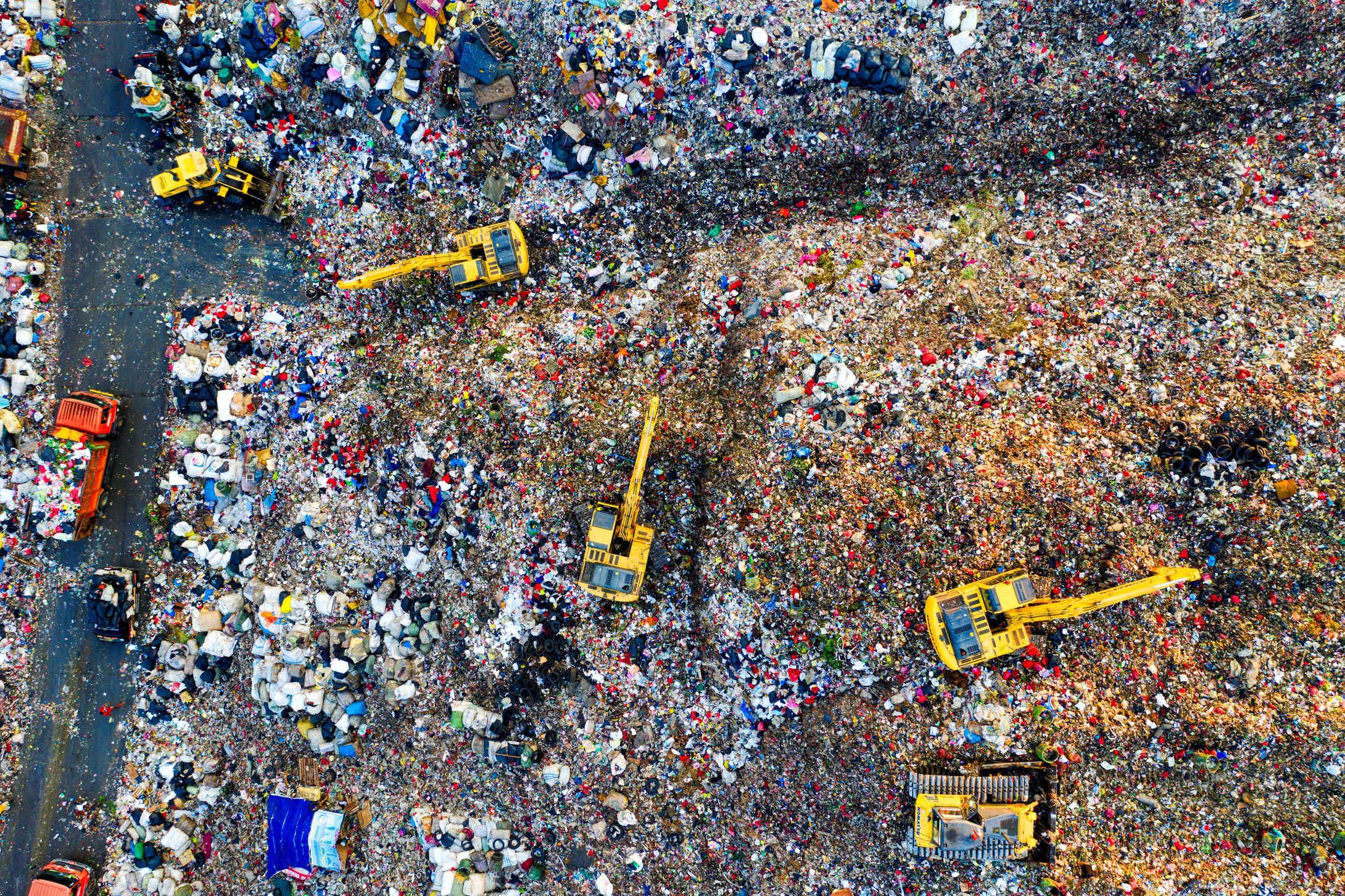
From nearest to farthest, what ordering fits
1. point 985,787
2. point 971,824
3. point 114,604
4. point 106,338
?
1. point 971,824
2. point 985,787
3. point 114,604
4. point 106,338

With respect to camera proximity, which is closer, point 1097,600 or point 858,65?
point 1097,600

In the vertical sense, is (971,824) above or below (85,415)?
below

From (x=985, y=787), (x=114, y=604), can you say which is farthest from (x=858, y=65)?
(x=114, y=604)

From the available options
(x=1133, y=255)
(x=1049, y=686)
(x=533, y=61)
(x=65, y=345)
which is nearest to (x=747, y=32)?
(x=533, y=61)

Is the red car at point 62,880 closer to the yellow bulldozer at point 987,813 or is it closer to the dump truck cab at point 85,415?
the dump truck cab at point 85,415

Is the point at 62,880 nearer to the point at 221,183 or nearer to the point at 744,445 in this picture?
the point at 221,183

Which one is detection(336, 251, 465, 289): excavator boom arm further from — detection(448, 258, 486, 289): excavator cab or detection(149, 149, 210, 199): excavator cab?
detection(149, 149, 210, 199): excavator cab
